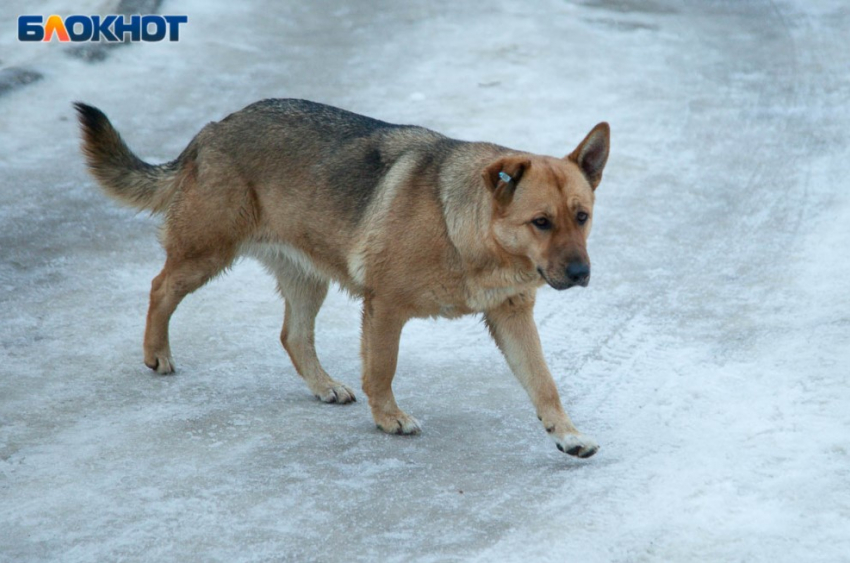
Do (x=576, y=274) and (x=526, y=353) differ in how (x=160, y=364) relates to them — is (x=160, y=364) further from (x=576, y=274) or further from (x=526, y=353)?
(x=576, y=274)

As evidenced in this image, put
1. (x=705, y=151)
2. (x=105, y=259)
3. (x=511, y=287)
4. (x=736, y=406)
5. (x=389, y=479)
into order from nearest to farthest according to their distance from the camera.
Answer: (x=389, y=479), (x=511, y=287), (x=736, y=406), (x=105, y=259), (x=705, y=151)

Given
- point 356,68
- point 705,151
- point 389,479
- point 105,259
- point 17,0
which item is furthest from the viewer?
point 17,0

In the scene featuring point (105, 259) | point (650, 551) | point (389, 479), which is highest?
point (650, 551)

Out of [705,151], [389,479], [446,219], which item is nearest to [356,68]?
[705,151]

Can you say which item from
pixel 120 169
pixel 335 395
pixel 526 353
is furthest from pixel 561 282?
pixel 120 169

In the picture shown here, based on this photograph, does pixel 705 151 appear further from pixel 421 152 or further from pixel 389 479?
pixel 389 479

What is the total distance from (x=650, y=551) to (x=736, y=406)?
5.26 ft

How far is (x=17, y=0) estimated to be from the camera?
12922 mm

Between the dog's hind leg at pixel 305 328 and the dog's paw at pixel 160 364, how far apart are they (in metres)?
0.65

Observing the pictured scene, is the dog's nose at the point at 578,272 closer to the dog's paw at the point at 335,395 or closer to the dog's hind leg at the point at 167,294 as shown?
the dog's paw at the point at 335,395

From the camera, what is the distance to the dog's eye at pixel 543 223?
464 cm

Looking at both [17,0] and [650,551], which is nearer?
[650,551]

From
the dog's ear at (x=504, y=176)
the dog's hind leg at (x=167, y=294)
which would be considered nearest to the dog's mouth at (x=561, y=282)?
the dog's ear at (x=504, y=176)

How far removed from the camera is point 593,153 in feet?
16.2
